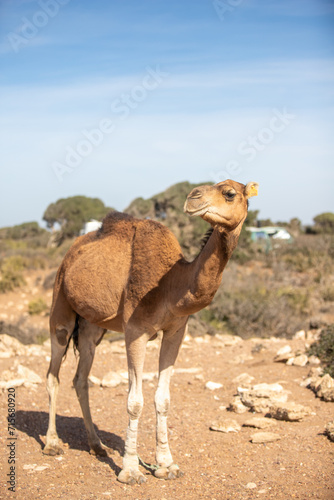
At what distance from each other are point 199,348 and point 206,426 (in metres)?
4.64

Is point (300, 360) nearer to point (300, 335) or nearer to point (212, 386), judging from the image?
point (212, 386)

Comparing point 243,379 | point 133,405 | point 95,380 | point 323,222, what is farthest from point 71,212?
point 133,405

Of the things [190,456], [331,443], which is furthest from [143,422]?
[331,443]

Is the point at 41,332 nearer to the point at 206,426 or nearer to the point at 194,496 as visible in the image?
the point at 206,426

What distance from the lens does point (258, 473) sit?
5.74m

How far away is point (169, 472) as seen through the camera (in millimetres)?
5691

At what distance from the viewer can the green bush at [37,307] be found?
1880cm

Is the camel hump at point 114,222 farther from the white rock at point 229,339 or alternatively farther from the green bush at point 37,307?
the green bush at point 37,307

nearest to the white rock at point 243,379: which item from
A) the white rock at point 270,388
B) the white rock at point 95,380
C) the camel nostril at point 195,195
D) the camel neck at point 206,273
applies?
the white rock at point 270,388

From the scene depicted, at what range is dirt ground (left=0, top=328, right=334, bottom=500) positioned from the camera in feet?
17.5

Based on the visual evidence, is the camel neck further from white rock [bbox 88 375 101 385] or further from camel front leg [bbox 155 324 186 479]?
white rock [bbox 88 375 101 385]

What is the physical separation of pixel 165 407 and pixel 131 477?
0.77 meters

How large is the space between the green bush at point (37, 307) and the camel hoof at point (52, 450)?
12.7 metres

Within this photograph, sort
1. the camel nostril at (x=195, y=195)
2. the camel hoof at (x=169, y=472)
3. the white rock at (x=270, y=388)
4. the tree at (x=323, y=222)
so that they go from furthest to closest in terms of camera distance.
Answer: the tree at (x=323, y=222), the white rock at (x=270, y=388), the camel hoof at (x=169, y=472), the camel nostril at (x=195, y=195)
